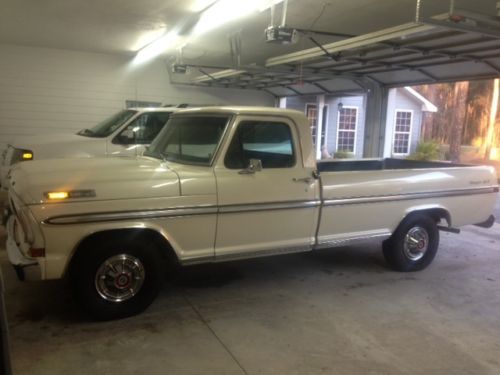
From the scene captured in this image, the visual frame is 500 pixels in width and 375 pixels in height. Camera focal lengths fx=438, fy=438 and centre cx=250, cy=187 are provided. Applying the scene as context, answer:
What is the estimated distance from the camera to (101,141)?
7.95 metres

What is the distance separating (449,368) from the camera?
11.4ft

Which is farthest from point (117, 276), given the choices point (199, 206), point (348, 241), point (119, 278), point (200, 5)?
point (200, 5)

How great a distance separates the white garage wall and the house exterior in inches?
274

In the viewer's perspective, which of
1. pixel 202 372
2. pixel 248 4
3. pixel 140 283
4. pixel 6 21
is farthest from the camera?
pixel 6 21

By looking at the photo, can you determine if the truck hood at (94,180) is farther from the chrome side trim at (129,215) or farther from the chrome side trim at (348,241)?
the chrome side trim at (348,241)

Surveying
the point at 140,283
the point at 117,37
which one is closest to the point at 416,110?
the point at 117,37

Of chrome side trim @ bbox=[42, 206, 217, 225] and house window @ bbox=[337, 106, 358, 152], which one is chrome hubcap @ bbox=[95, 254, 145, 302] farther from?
house window @ bbox=[337, 106, 358, 152]

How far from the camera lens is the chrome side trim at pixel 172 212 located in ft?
11.9

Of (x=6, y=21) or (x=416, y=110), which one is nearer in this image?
(x=6, y=21)

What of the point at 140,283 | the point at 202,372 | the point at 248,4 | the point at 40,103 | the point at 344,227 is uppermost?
the point at 248,4

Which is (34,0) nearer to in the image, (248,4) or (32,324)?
(248,4)

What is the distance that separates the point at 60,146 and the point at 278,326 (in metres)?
5.45

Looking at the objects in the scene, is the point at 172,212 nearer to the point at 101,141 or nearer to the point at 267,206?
the point at 267,206

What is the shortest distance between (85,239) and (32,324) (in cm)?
97
